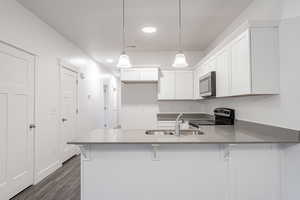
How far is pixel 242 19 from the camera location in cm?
297

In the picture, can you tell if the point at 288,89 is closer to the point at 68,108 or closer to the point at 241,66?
the point at 241,66

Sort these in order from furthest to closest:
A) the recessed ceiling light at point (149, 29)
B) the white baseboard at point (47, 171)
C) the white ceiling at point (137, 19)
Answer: the recessed ceiling light at point (149, 29) → the white baseboard at point (47, 171) → the white ceiling at point (137, 19)

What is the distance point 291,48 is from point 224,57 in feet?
3.06

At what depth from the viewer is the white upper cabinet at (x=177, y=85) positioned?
15.9ft

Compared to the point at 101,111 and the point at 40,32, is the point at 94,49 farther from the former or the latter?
the point at 101,111

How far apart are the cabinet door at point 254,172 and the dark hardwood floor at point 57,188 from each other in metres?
2.05

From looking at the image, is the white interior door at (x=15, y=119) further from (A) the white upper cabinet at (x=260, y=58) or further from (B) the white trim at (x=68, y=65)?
(A) the white upper cabinet at (x=260, y=58)

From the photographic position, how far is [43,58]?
337 centimetres

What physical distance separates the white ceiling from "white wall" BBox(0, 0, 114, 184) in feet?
0.61

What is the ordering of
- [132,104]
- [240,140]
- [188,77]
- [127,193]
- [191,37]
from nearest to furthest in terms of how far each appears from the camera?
[240,140] < [127,193] < [191,37] < [188,77] < [132,104]

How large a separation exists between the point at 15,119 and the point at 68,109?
1667mm

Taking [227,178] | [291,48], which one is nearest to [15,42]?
[227,178]

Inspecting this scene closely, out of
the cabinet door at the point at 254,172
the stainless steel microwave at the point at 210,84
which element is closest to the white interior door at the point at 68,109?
the stainless steel microwave at the point at 210,84

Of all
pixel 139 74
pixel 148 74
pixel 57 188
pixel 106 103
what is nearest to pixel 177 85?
pixel 148 74
